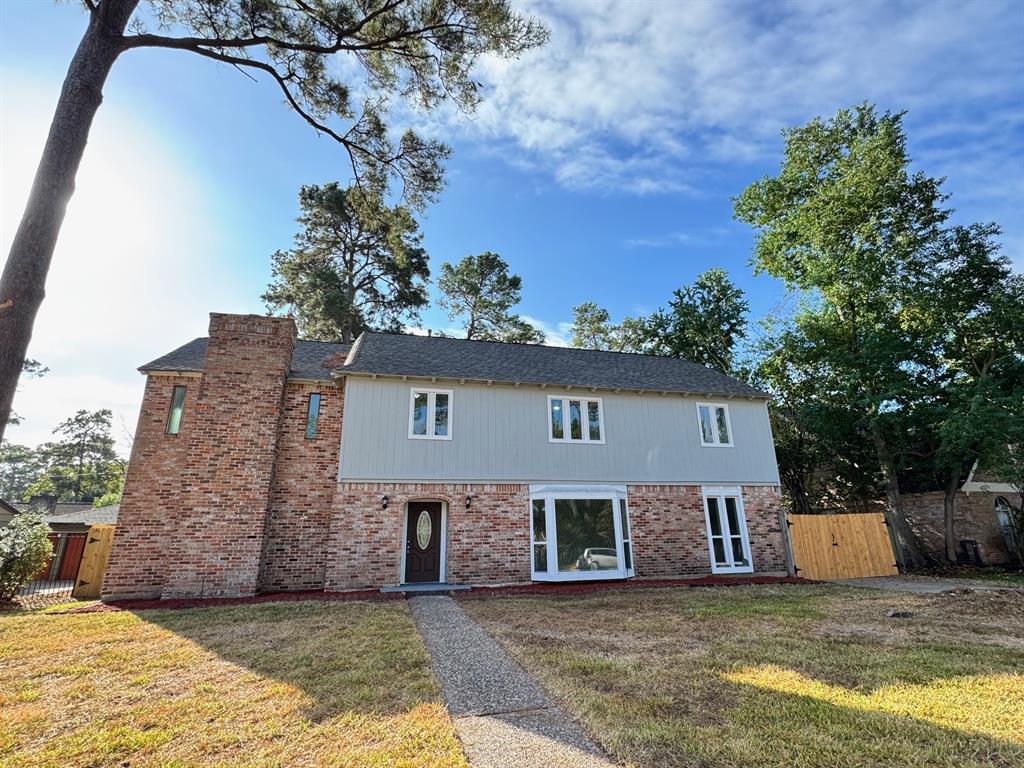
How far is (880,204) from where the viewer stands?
18.8 m

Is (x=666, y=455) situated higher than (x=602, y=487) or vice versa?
(x=666, y=455)

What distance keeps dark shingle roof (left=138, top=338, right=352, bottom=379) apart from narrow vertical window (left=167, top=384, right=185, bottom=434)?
21.3 inches

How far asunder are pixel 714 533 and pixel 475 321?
19671 millimetres

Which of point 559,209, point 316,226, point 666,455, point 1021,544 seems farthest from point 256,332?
point 1021,544

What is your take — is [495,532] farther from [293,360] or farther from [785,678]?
[785,678]

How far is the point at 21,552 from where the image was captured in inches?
400

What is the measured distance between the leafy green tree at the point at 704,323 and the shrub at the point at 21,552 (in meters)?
24.3

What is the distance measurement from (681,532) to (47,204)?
14.1 metres

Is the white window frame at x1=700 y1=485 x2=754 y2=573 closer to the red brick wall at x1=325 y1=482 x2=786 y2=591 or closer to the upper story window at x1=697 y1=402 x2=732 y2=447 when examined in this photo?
the red brick wall at x1=325 y1=482 x2=786 y2=591

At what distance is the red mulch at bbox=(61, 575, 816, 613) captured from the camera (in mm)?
9414

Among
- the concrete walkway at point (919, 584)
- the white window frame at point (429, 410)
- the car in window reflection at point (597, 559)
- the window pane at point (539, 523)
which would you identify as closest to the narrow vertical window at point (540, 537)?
the window pane at point (539, 523)

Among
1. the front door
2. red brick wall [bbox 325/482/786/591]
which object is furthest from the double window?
the front door

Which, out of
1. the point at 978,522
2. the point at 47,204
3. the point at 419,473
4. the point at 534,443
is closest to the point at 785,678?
the point at 47,204

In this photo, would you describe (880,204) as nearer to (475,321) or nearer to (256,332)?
(475,321)
